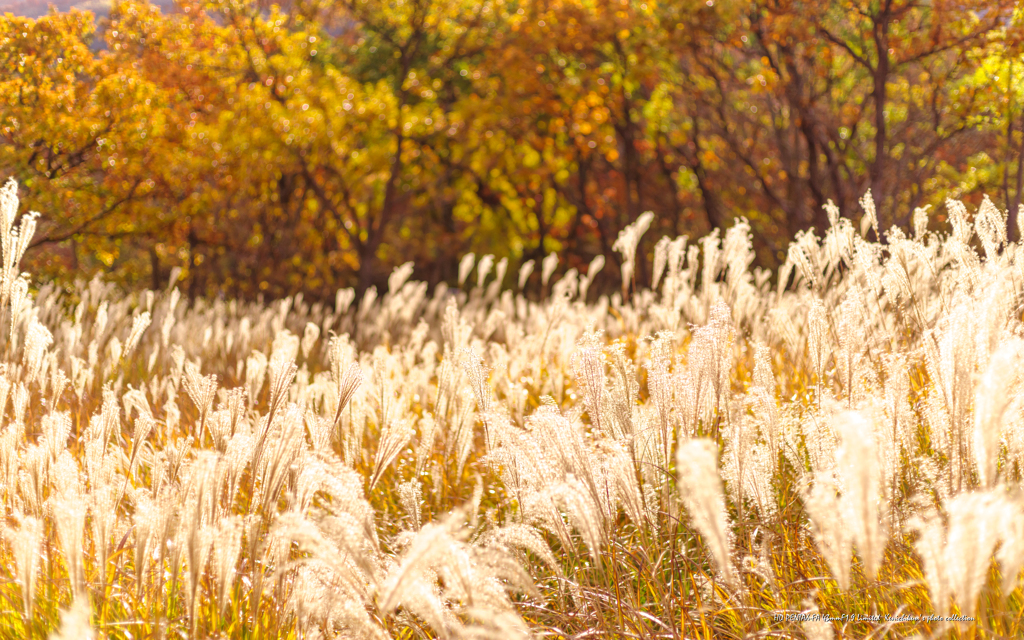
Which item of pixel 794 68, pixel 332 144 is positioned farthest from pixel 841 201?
pixel 332 144

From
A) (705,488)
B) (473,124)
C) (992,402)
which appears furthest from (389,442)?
(473,124)

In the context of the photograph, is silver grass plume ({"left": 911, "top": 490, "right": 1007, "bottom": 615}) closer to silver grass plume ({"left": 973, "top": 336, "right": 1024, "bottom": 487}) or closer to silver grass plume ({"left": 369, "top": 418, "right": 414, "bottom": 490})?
silver grass plume ({"left": 973, "top": 336, "right": 1024, "bottom": 487})

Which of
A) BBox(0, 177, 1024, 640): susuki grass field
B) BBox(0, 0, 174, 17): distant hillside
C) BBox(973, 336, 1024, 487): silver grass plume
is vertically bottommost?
BBox(0, 177, 1024, 640): susuki grass field

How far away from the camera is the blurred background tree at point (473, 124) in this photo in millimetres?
6438

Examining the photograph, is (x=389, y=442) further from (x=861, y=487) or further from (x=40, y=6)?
(x=40, y=6)

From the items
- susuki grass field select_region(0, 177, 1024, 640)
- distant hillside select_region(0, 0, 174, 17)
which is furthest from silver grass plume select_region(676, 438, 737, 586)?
distant hillside select_region(0, 0, 174, 17)

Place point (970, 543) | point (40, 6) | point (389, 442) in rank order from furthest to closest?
1. point (40, 6)
2. point (389, 442)
3. point (970, 543)

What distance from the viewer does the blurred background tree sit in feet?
21.1

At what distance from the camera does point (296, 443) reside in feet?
4.80

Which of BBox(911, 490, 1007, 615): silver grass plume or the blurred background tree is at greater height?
the blurred background tree

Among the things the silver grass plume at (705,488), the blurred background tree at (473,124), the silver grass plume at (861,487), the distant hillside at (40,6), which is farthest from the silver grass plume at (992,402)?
the distant hillside at (40,6)

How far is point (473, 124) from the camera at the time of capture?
379 inches

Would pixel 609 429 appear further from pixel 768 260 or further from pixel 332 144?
pixel 768 260

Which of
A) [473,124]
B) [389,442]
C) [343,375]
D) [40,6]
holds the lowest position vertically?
[389,442]
